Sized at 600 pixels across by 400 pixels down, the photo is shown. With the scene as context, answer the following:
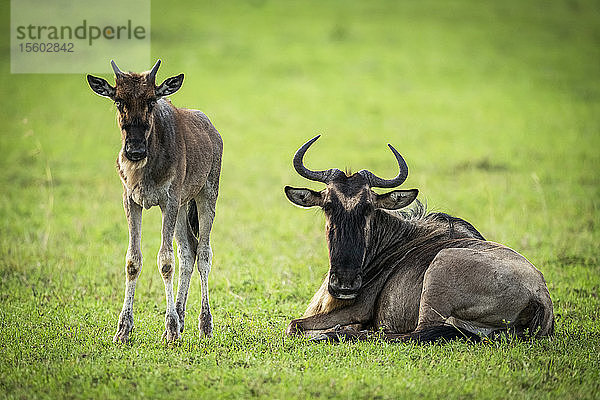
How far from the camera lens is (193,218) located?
378 inches

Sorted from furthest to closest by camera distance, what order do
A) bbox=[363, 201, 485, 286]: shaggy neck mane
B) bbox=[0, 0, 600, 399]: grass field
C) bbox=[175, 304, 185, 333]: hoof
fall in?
1. bbox=[363, 201, 485, 286]: shaggy neck mane
2. bbox=[175, 304, 185, 333]: hoof
3. bbox=[0, 0, 600, 399]: grass field

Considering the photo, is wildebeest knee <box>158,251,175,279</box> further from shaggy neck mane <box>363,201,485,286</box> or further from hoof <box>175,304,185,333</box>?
shaggy neck mane <box>363,201,485,286</box>

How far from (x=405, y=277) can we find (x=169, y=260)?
2.75 metres

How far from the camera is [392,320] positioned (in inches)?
350

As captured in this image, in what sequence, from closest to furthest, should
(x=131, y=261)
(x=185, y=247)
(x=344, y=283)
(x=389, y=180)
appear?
(x=131, y=261) < (x=344, y=283) < (x=389, y=180) < (x=185, y=247)

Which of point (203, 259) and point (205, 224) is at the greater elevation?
point (205, 224)

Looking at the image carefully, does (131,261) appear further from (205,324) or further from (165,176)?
(205,324)

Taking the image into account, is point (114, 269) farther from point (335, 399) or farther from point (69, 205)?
point (335, 399)

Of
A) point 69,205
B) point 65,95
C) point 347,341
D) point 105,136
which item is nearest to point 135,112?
point 347,341

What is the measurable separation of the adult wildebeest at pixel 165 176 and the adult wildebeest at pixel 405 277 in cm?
116

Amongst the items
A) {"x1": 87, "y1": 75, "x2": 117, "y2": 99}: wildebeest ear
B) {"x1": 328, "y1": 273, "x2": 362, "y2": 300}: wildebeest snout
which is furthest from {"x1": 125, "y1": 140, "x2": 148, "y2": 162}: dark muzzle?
{"x1": 328, "y1": 273, "x2": 362, "y2": 300}: wildebeest snout

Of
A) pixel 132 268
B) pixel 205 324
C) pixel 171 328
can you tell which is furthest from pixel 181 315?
pixel 132 268

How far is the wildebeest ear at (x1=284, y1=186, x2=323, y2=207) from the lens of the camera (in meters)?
9.17

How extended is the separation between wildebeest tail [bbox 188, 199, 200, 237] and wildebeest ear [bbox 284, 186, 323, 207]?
123 centimetres
